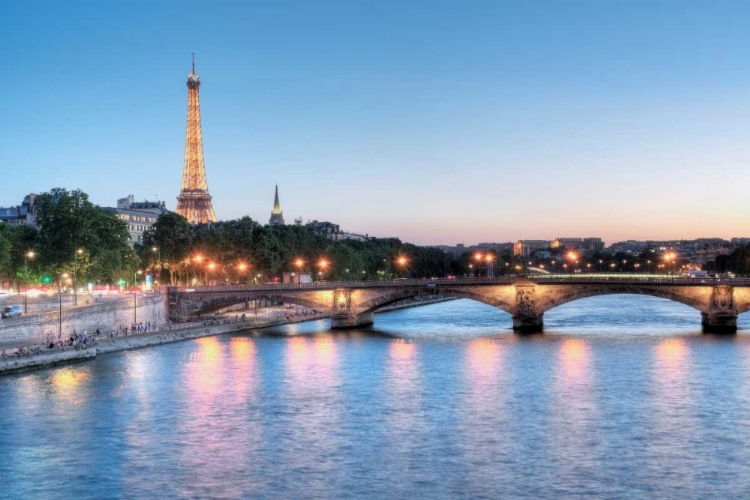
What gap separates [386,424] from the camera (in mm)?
32438

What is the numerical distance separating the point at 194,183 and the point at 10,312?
87.4m

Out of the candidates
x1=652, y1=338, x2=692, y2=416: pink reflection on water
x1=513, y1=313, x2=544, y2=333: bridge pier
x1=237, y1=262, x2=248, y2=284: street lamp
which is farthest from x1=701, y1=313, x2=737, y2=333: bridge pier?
x1=237, y1=262, x2=248, y2=284: street lamp

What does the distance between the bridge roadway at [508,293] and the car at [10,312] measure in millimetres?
20231

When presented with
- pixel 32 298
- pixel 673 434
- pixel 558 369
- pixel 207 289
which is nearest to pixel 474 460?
pixel 673 434

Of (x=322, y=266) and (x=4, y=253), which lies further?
(x=322, y=266)

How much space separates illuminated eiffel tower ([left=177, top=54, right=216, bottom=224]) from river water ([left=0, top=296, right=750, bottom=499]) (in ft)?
276

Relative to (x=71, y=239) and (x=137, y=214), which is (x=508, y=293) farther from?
(x=137, y=214)

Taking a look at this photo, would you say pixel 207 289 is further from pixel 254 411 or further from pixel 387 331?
pixel 254 411

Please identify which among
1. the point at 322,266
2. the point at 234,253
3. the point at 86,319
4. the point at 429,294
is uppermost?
the point at 234,253

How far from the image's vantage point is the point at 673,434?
3062 centimetres

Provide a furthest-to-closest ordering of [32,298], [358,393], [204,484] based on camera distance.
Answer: [32,298]
[358,393]
[204,484]

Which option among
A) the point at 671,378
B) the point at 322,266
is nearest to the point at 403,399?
the point at 671,378

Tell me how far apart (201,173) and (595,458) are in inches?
4578

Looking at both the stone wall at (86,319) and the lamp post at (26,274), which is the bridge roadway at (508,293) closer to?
the stone wall at (86,319)
